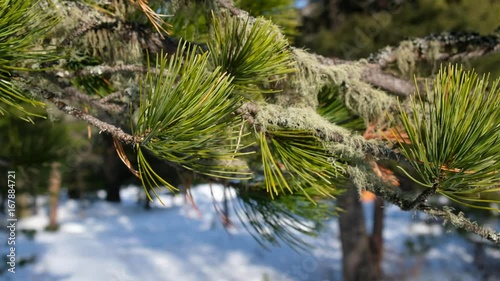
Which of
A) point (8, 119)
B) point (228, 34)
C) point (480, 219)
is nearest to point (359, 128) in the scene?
point (228, 34)

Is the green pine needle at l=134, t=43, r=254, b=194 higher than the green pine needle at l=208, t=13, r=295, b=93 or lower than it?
lower

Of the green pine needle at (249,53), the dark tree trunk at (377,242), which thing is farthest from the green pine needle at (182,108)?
the dark tree trunk at (377,242)

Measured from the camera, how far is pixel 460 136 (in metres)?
0.84

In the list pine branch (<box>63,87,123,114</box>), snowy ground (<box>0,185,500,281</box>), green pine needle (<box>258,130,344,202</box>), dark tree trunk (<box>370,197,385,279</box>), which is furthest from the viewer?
dark tree trunk (<box>370,197,385,279</box>)

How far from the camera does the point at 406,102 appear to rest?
4.70 ft

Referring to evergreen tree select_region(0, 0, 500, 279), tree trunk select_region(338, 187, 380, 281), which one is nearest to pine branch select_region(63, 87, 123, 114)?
evergreen tree select_region(0, 0, 500, 279)

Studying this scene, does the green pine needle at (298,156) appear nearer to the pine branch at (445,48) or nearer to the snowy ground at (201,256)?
the pine branch at (445,48)

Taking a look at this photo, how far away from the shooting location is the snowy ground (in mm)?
4763

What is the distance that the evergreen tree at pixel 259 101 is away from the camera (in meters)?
0.88

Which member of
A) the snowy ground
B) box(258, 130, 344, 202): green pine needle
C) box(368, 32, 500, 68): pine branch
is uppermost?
box(368, 32, 500, 68): pine branch

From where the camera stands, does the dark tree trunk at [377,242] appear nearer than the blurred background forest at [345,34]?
No

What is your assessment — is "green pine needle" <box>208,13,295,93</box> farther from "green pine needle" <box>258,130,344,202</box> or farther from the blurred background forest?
the blurred background forest

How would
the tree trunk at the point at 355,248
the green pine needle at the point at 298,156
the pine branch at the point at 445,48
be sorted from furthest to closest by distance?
1. the tree trunk at the point at 355,248
2. the pine branch at the point at 445,48
3. the green pine needle at the point at 298,156

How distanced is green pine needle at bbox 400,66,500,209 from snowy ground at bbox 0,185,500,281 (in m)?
3.31
